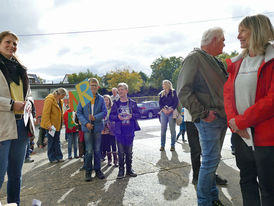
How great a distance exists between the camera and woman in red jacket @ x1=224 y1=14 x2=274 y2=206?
5.32 ft

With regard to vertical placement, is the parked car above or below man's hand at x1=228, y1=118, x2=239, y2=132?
below

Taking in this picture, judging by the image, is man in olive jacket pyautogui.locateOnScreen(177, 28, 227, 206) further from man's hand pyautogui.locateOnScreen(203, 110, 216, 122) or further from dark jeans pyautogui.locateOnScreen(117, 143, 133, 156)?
dark jeans pyautogui.locateOnScreen(117, 143, 133, 156)

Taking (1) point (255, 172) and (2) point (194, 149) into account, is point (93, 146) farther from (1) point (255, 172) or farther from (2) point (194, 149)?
(1) point (255, 172)

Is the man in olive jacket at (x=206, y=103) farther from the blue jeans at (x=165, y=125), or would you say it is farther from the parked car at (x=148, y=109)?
the parked car at (x=148, y=109)

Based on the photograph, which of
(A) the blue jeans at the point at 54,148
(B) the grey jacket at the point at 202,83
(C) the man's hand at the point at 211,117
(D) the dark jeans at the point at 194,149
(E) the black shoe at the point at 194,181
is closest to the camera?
(C) the man's hand at the point at 211,117

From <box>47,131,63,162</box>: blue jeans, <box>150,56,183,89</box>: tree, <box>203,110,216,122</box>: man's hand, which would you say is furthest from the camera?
<box>150,56,183,89</box>: tree

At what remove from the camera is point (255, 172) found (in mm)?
1844

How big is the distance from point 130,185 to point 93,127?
1312mm

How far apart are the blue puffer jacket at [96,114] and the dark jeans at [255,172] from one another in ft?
9.04

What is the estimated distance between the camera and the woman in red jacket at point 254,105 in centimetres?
162

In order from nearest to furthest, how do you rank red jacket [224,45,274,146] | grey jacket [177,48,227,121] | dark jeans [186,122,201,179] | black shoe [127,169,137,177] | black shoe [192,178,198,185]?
red jacket [224,45,274,146] → grey jacket [177,48,227,121] → black shoe [192,178,198,185] → dark jeans [186,122,201,179] → black shoe [127,169,137,177]

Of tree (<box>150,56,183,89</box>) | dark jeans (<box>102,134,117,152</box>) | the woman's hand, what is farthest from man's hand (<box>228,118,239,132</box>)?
tree (<box>150,56,183,89</box>)

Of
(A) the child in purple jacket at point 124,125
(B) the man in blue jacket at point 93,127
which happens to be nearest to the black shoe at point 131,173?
(A) the child in purple jacket at point 124,125

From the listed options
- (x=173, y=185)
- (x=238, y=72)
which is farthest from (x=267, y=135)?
(x=173, y=185)
